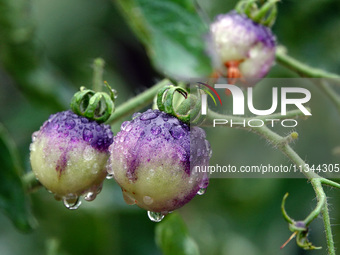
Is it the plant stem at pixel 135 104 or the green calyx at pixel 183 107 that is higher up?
the plant stem at pixel 135 104

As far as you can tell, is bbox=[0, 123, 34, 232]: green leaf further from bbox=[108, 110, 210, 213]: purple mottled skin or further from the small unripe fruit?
bbox=[108, 110, 210, 213]: purple mottled skin

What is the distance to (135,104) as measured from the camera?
3.17 ft

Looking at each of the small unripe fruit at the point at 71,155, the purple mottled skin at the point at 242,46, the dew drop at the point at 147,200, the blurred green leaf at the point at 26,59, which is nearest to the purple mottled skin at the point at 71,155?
the small unripe fruit at the point at 71,155

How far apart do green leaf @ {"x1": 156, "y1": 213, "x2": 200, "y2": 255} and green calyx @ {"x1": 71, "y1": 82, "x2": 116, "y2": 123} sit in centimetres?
31

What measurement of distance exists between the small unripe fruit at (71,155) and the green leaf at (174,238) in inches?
10.6

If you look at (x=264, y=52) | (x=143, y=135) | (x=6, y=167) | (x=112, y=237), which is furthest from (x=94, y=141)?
(x=112, y=237)

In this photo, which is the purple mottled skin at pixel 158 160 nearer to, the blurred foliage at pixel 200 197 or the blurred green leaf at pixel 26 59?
the blurred foliage at pixel 200 197

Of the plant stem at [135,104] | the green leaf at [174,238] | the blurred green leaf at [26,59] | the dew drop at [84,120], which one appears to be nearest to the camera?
the dew drop at [84,120]

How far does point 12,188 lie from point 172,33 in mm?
405

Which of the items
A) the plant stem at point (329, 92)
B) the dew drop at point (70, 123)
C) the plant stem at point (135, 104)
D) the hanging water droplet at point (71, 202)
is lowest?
the hanging water droplet at point (71, 202)

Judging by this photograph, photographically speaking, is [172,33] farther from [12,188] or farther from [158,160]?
[12,188]

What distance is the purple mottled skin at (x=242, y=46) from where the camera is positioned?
976 mm

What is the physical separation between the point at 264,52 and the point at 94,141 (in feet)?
1.13

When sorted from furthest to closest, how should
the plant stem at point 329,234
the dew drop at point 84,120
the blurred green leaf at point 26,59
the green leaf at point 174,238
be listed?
the blurred green leaf at point 26,59, the green leaf at point 174,238, the dew drop at point 84,120, the plant stem at point 329,234
